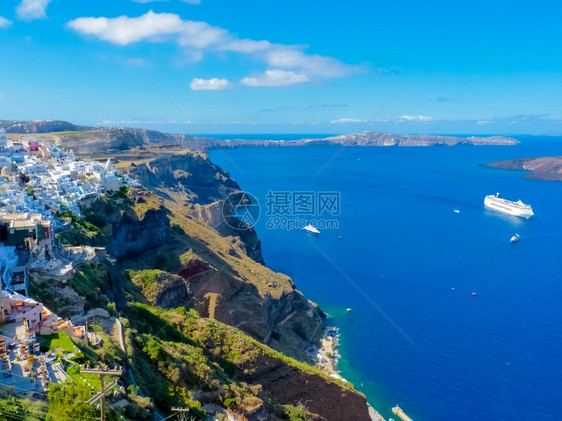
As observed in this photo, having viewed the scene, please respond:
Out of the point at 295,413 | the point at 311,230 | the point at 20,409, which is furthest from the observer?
the point at 311,230

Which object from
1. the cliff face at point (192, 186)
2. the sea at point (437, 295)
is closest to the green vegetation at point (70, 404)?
the sea at point (437, 295)

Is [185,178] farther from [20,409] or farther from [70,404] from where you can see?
[20,409]

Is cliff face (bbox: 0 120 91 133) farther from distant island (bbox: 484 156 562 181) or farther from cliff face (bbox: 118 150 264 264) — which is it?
distant island (bbox: 484 156 562 181)

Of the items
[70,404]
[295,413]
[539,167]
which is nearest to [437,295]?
[295,413]

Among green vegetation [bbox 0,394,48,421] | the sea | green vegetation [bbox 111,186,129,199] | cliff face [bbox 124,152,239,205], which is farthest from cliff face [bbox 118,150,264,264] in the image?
green vegetation [bbox 0,394,48,421]

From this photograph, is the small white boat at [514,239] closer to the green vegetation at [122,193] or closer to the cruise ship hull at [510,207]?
the cruise ship hull at [510,207]

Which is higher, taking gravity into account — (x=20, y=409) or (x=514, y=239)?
(x=20, y=409)

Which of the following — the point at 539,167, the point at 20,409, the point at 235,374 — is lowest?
the point at 235,374
